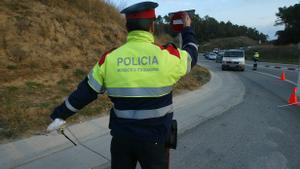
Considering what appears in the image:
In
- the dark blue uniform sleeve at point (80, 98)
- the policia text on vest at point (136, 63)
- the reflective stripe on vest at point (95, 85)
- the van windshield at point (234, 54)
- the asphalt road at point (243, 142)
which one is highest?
the policia text on vest at point (136, 63)

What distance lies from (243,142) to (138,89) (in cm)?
443

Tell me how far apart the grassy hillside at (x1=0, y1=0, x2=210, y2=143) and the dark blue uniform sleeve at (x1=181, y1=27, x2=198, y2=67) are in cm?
433

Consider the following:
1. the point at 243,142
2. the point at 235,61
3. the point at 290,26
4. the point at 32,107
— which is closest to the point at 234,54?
the point at 235,61

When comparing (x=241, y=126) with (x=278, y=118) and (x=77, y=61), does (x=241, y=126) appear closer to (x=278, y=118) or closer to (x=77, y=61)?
(x=278, y=118)

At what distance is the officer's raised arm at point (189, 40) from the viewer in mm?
3185

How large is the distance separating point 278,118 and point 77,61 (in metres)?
7.01

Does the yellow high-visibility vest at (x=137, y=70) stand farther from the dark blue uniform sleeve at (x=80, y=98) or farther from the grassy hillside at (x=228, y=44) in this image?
the grassy hillside at (x=228, y=44)

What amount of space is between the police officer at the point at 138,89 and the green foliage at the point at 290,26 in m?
76.3

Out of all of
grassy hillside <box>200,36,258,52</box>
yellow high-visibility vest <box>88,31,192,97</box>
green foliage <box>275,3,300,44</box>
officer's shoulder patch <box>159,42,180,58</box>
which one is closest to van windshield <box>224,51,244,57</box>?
officer's shoulder patch <box>159,42,180,58</box>

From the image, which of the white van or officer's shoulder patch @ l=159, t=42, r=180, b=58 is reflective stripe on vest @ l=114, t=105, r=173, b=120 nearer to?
officer's shoulder patch @ l=159, t=42, r=180, b=58

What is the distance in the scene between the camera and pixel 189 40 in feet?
10.7

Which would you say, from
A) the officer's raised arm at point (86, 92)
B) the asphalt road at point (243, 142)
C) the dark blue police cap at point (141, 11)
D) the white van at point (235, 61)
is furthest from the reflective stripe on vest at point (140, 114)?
the white van at point (235, 61)

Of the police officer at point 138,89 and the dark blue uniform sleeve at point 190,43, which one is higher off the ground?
the dark blue uniform sleeve at point 190,43

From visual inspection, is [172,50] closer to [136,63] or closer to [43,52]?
[136,63]
